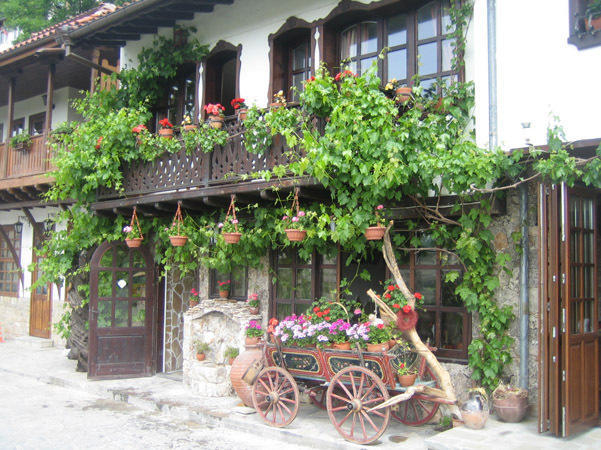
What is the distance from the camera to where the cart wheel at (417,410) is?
7070 millimetres

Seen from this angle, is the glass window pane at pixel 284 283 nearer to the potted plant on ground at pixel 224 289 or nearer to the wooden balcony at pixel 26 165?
the potted plant on ground at pixel 224 289

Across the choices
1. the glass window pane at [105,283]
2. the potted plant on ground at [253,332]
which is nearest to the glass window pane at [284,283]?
the potted plant on ground at [253,332]

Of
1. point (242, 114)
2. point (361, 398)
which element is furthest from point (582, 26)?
point (361, 398)

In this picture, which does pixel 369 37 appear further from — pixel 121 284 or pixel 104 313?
pixel 104 313

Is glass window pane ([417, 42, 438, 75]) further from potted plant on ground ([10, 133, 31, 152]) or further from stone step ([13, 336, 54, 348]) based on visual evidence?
stone step ([13, 336, 54, 348])

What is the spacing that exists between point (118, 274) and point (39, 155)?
4.12m

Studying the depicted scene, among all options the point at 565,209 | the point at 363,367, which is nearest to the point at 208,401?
the point at 363,367

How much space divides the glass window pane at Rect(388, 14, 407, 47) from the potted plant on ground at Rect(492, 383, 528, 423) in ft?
16.5

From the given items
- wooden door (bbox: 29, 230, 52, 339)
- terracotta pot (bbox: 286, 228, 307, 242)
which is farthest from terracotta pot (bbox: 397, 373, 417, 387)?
wooden door (bbox: 29, 230, 52, 339)

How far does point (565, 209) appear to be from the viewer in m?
6.23

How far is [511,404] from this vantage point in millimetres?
6555

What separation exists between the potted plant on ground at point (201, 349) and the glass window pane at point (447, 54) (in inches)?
230

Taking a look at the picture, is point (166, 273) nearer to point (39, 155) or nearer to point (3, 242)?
point (39, 155)

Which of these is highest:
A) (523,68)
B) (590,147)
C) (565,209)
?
(523,68)
